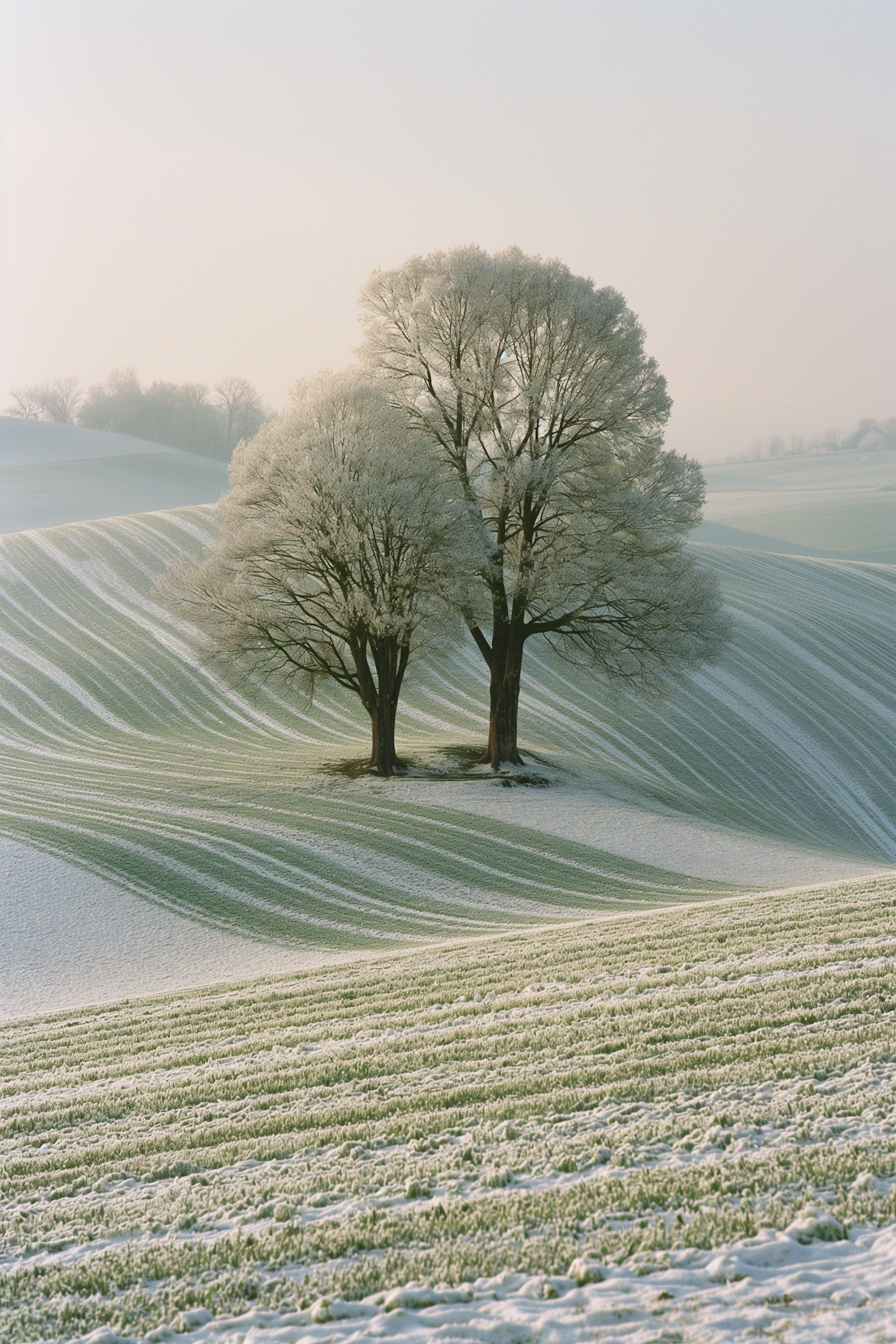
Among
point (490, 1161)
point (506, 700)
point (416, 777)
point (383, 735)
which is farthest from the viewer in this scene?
point (506, 700)

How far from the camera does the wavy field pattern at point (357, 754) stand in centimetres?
1898

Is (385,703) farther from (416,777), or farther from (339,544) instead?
(339,544)

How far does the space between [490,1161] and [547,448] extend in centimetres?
2335

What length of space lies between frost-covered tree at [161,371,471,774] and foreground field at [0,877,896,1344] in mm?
15992

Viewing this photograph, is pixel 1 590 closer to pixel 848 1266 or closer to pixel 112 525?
pixel 112 525

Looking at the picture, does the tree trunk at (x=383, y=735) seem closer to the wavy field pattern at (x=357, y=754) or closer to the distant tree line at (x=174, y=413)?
the wavy field pattern at (x=357, y=754)

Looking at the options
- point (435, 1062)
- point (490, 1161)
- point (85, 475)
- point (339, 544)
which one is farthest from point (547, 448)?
point (85, 475)

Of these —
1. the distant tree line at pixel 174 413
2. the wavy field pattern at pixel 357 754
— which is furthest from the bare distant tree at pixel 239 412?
the wavy field pattern at pixel 357 754

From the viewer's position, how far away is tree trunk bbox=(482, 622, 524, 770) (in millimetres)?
28000

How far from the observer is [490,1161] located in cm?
598

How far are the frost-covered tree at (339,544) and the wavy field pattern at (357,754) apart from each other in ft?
12.8

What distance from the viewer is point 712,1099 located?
646cm

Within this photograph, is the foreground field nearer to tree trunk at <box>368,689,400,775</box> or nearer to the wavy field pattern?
the wavy field pattern

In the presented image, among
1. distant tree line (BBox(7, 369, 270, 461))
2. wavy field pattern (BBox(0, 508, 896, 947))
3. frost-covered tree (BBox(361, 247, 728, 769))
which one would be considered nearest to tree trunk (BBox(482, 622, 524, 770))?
frost-covered tree (BBox(361, 247, 728, 769))
